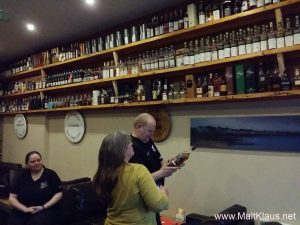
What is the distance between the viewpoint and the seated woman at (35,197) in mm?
2848

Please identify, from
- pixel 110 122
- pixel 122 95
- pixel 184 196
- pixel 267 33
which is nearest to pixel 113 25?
pixel 122 95

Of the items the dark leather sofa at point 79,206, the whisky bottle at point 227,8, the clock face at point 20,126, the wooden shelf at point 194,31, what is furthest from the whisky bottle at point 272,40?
the clock face at point 20,126

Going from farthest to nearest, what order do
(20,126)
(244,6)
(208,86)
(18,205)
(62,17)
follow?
(20,126), (62,17), (18,205), (208,86), (244,6)

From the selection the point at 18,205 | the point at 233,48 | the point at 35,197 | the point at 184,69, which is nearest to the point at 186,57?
the point at 184,69

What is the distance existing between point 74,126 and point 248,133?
2.51m

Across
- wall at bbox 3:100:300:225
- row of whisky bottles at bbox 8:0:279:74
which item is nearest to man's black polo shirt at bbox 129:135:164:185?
wall at bbox 3:100:300:225

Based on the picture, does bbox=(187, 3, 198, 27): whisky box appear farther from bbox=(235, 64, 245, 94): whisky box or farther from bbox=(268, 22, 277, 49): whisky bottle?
bbox=(268, 22, 277, 49): whisky bottle

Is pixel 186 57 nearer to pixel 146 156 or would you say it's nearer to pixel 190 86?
pixel 190 86

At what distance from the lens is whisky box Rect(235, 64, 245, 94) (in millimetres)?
2363

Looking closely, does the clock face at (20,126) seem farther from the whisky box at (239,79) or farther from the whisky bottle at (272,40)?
the whisky bottle at (272,40)

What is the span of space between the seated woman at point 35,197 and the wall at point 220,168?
2.99ft

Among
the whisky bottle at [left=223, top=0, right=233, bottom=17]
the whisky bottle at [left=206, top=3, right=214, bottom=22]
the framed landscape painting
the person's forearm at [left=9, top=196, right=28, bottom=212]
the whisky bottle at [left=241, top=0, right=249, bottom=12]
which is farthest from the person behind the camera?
the person's forearm at [left=9, top=196, right=28, bottom=212]

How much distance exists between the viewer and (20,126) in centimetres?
511

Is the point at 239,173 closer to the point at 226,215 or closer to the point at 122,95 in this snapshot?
the point at 226,215
